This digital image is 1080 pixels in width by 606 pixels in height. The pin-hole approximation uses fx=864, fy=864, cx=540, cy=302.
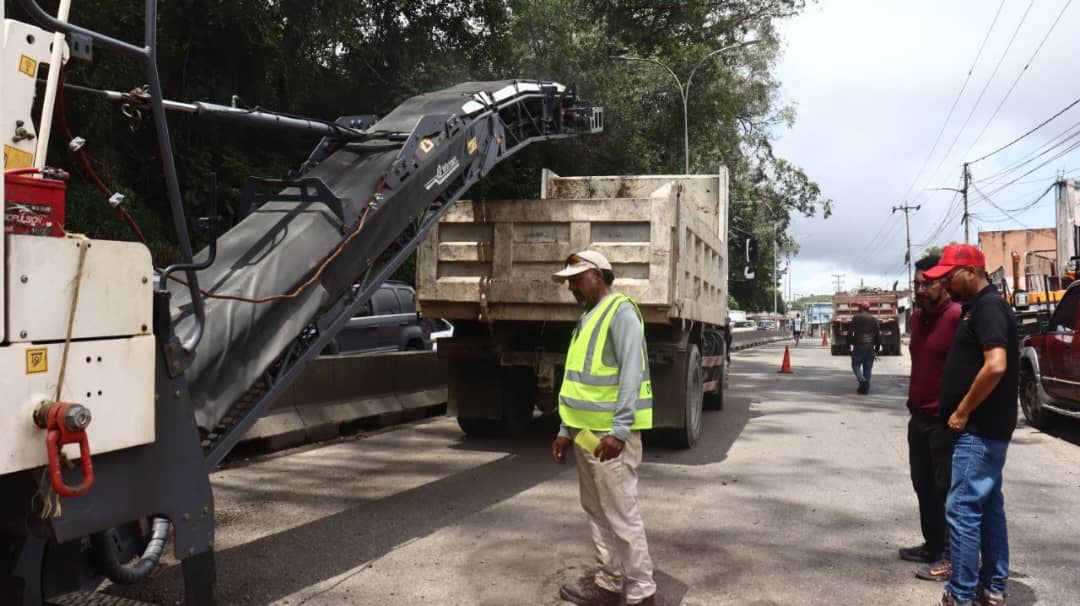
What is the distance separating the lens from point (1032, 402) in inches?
446

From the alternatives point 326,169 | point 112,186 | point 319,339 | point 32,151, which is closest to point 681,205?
point 326,169

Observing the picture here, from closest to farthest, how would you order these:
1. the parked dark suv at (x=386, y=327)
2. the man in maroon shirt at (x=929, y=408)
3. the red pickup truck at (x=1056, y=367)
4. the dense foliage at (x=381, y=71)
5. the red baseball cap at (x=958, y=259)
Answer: the red baseball cap at (x=958, y=259) → the man in maroon shirt at (x=929, y=408) → the red pickup truck at (x=1056, y=367) → the parked dark suv at (x=386, y=327) → the dense foliage at (x=381, y=71)

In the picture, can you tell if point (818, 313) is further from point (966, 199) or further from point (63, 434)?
point (63, 434)

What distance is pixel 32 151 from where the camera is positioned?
3184 millimetres

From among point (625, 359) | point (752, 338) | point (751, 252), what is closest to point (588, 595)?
point (625, 359)

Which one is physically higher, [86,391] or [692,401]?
[86,391]

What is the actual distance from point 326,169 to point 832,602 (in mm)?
4195

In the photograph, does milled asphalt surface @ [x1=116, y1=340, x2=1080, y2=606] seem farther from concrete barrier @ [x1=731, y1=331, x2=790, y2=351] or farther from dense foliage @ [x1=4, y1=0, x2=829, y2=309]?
concrete barrier @ [x1=731, y1=331, x2=790, y2=351]

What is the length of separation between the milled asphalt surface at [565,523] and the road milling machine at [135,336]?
3.01 feet

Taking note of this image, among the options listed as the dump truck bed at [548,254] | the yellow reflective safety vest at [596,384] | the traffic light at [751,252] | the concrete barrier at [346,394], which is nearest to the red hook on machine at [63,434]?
the yellow reflective safety vest at [596,384]

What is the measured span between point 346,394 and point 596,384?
5.88 meters

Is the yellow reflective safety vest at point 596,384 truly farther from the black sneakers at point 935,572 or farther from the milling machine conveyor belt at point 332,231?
the black sneakers at point 935,572

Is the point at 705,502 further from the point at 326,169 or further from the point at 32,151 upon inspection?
the point at 32,151

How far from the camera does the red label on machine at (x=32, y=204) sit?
3.00m
